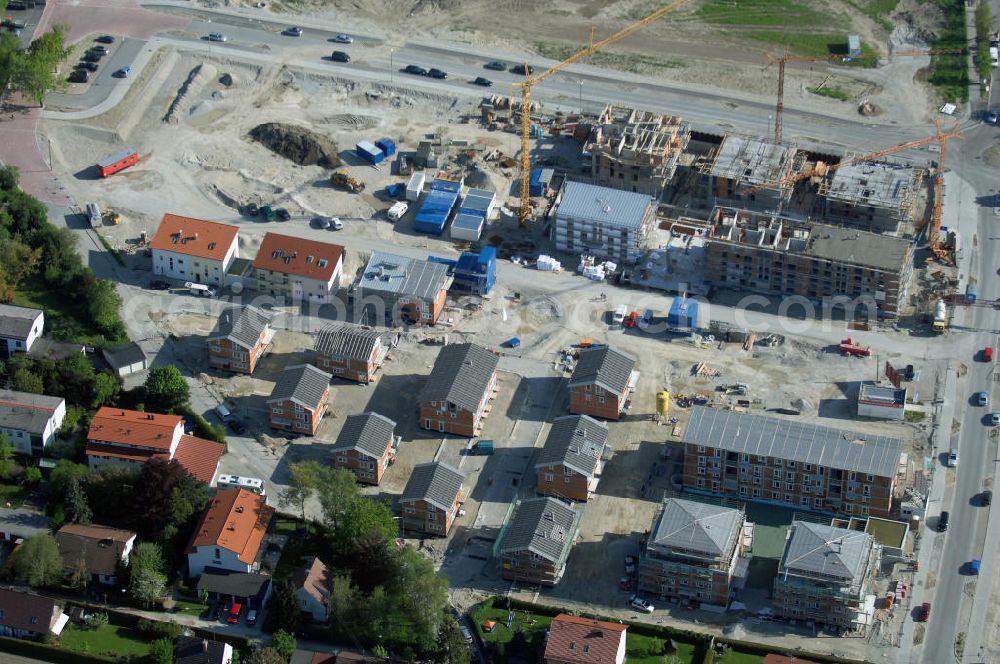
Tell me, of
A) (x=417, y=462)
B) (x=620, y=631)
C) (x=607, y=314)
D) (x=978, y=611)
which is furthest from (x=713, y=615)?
(x=607, y=314)

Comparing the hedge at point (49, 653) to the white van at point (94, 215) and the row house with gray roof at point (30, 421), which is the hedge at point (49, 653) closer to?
the row house with gray roof at point (30, 421)

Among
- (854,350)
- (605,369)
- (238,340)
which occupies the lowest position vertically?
(854,350)

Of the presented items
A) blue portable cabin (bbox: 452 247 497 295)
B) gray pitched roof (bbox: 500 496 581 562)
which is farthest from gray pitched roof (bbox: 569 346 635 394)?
blue portable cabin (bbox: 452 247 497 295)

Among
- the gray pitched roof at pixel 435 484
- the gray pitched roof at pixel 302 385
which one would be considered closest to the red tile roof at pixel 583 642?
the gray pitched roof at pixel 435 484

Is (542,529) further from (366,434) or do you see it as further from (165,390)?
(165,390)

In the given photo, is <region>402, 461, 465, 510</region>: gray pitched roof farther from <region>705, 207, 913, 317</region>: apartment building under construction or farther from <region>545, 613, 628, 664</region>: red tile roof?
<region>705, 207, 913, 317</region>: apartment building under construction

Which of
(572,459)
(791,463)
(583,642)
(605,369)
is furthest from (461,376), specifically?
(583,642)
